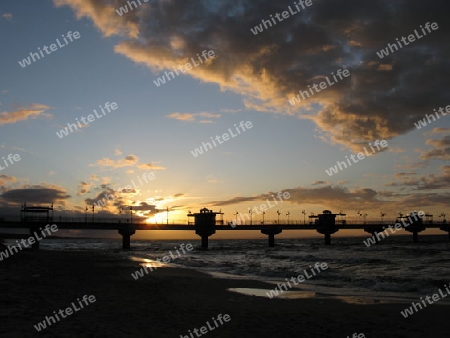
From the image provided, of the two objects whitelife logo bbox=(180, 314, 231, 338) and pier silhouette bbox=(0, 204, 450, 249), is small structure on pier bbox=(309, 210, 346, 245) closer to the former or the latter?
pier silhouette bbox=(0, 204, 450, 249)

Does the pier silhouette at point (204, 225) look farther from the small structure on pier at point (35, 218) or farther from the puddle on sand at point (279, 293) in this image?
the puddle on sand at point (279, 293)

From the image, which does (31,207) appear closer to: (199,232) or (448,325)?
(199,232)

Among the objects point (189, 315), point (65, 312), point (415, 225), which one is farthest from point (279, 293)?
point (415, 225)

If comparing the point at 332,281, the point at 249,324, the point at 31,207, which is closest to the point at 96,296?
the point at 249,324

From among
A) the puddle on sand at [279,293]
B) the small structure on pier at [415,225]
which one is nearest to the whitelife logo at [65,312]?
the puddle on sand at [279,293]

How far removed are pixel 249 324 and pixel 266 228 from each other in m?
104

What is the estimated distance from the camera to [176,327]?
36.7 feet

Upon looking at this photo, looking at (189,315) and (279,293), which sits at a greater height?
(189,315)

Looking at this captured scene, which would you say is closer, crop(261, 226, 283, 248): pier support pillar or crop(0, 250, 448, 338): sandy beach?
crop(0, 250, 448, 338): sandy beach

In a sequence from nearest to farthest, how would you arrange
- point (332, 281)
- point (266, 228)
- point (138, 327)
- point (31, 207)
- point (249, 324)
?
point (138, 327) < point (249, 324) < point (332, 281) < point (31, 207) < point (266, 228)

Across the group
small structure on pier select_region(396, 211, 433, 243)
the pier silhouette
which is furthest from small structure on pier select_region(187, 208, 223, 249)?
small structure on pier select_region(396, 211, 433, 243)

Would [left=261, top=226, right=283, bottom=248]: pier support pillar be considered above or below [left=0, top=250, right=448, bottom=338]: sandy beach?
below

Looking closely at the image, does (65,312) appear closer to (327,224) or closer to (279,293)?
(279,293)

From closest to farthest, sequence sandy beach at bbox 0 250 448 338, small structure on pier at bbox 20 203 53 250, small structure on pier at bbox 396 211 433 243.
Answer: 1. sandy beach at bbox 0 250 448 338
2. small structure on pier at bbox 20 203 53 250
3. small structure on pier at bbox 396 211 433 243
